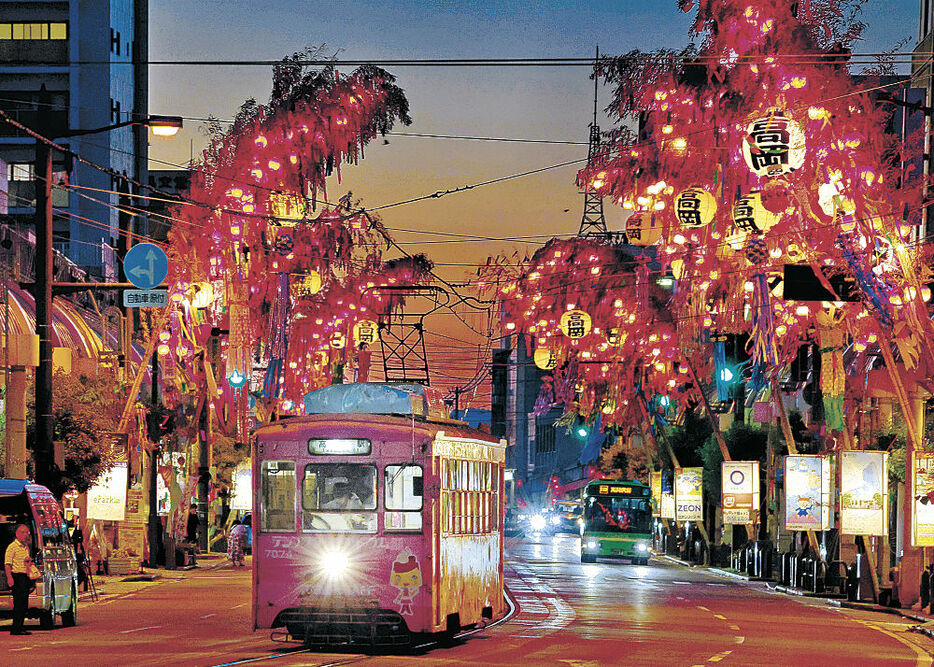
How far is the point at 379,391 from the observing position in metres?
23.1

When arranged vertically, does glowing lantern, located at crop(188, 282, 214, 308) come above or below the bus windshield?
above

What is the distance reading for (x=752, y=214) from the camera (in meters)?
31.6

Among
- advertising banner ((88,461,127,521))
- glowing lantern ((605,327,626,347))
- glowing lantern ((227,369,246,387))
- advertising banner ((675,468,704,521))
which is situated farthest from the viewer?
advertising banner ((675,468,704,521))

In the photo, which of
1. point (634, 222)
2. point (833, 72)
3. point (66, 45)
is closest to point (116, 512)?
point (634, 222)

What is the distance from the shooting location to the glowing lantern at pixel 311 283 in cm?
5002

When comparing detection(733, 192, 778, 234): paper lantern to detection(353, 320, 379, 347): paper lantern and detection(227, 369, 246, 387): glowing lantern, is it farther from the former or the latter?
detection(227, 369, 246, 387): glowing lantern

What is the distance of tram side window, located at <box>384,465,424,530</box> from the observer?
22.2 meters

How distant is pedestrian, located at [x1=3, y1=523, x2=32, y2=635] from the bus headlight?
5446 mm

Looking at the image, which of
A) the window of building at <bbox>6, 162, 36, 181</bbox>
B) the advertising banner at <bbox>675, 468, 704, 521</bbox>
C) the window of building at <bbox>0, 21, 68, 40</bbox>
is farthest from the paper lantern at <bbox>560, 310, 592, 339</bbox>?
the window of building at <bbox>0, 21, 68, 40</bbox>

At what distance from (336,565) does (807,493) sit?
24665mm

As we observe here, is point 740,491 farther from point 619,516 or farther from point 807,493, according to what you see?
point 807,493

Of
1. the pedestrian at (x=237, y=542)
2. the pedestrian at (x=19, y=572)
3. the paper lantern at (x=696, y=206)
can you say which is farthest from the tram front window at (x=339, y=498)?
the pedestrian at (x=237, y=542)

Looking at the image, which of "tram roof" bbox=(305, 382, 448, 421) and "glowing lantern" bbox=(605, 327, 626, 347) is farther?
"glowing lantern" bbox=(605, 327, 626, 347)

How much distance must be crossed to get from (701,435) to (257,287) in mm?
26767
